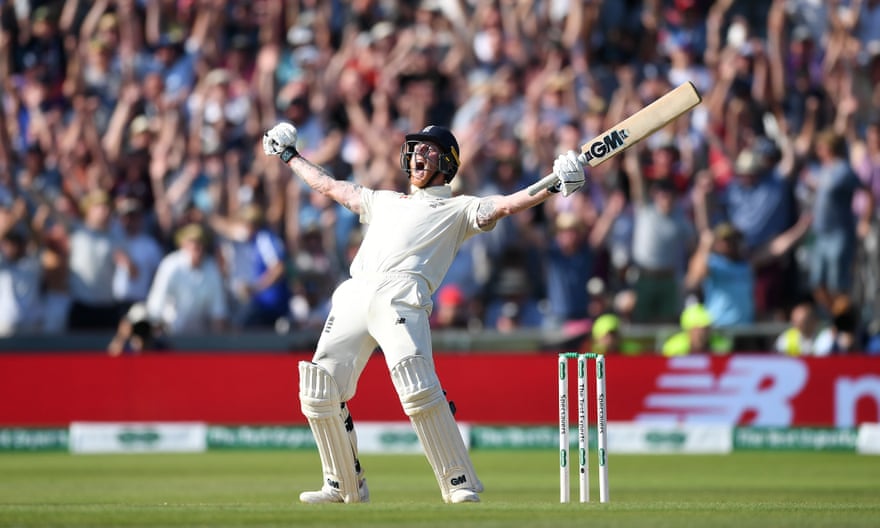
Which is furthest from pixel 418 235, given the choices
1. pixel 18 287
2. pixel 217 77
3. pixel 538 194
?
pixel 217 77

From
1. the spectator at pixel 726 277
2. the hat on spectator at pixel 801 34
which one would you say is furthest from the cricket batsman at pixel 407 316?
the hat on spectator at pixel 801 34

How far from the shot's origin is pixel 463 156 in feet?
49.0

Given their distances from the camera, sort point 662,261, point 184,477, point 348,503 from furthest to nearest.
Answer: point 662,261
point 184,477
point 348,503

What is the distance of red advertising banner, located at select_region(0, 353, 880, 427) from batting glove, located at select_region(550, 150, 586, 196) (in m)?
6.74

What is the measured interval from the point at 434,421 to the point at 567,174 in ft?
4.36

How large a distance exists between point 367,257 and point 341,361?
0.55m

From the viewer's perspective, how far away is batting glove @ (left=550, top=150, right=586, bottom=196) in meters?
7.47

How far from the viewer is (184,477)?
37.4 ft

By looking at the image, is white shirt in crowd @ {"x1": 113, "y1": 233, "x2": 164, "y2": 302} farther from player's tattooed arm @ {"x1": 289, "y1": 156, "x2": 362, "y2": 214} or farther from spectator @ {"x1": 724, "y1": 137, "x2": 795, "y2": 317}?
player's tattooed arm @ {"x1": 289, "y1": 156, "x2": 362, "y2": 214}

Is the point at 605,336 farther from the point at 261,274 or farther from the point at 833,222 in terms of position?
the point at 261,274

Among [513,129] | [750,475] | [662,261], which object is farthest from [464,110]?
[750,475]

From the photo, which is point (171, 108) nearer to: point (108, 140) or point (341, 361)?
point (108, 140)

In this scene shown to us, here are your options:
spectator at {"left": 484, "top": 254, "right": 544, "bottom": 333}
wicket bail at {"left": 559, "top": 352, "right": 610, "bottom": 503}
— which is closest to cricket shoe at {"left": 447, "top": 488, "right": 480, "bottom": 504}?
wicket bail at {"left": 559, "top": 352, "right": 610, "bottom": 503}

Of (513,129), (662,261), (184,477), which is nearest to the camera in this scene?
(184,477)
